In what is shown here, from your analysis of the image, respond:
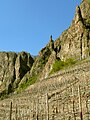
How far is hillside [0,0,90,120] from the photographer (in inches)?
849

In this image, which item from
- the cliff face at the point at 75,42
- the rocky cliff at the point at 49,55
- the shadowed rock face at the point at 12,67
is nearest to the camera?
the cliff face at the point at 75,42

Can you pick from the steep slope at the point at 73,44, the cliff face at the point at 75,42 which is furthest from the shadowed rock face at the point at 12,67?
the cliff face at the point at 75,42

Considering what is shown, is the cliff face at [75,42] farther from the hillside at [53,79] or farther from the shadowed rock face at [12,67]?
the shadowed rock face at [12,67]

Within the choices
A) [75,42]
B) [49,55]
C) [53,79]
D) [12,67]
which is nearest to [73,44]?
[75,42]

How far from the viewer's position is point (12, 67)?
9719 centimetres

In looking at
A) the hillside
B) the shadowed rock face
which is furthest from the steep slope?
the shadowed rock face

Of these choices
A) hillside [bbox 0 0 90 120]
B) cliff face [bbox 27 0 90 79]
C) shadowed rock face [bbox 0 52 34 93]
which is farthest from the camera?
shadowed rock face [bbox 0 52 34 93]

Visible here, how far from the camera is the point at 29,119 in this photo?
23312 mm

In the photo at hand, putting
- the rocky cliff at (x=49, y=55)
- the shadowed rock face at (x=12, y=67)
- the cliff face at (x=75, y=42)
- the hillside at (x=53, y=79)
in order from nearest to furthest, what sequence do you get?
the hillside at (x=53, y=79), the cliff face at (x=75, y=42), the rocky cliff at (x=49, y=55), the shadowed rock face at (x=12, y=67)

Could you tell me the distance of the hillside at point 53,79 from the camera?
2156 centimetres

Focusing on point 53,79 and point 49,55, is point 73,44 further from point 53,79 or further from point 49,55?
point 53,79

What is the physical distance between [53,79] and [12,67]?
56.5m

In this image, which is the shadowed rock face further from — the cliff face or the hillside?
the cliff face

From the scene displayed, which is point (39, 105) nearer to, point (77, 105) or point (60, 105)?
point (60, 105)
